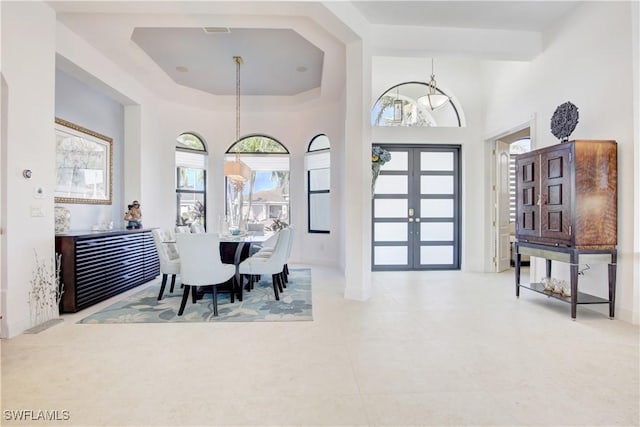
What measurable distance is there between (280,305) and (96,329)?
1799 millimetres

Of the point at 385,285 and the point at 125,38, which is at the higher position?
the point at 125,38

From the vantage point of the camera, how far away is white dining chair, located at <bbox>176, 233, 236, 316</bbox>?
339 cm

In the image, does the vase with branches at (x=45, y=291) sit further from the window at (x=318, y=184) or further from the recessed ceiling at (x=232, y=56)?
the window at (x=318, y=184)

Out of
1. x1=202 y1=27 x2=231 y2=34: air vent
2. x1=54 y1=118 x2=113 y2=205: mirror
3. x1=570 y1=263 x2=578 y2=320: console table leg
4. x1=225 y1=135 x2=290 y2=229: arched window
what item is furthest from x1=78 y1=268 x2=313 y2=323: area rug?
x1=202 y1=27 x2=231 y2=34: air vent

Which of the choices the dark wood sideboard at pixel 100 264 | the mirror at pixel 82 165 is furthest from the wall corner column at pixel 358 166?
the mirror at pixel 82 165

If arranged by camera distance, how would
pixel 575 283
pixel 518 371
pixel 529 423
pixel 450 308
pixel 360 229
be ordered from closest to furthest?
pixel 529 423 < pixel 518 371 < pixel 575 283 < pixel 450 308 < pixel 360 229

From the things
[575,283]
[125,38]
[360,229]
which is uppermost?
[125,38]

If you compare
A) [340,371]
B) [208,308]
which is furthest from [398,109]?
[340,371]

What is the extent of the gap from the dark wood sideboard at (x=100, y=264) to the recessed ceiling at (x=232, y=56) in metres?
2.69

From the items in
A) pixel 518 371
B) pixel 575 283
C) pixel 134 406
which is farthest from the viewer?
pixel 575 283

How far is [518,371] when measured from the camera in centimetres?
226

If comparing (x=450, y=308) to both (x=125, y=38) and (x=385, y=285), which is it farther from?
(x=125, y=38)

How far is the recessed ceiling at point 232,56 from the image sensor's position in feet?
14.5

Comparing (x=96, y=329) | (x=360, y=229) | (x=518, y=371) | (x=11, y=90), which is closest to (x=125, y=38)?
(x=11, y=90)
